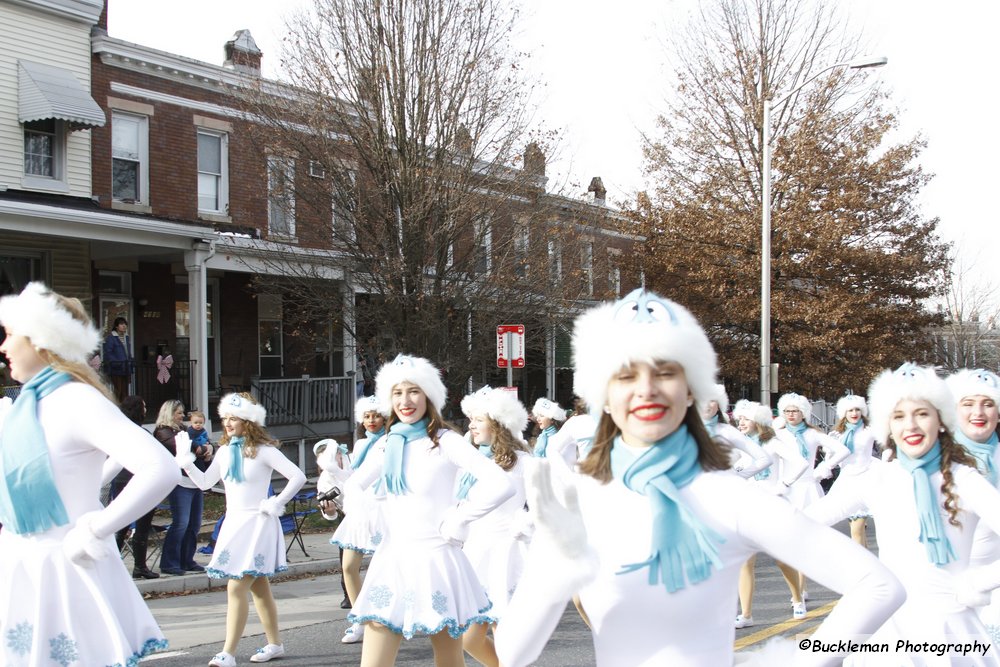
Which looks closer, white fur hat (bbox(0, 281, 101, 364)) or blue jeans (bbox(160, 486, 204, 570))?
white fur hat (bbox(0, 281, 101, 364))

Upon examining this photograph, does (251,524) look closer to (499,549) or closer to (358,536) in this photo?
(358,536)

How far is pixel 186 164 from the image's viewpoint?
19062 millimetres

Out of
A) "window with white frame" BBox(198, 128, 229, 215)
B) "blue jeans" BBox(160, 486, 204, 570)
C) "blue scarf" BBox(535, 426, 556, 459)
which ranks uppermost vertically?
"window with white frame" BBox(198, 128, 229, 215)

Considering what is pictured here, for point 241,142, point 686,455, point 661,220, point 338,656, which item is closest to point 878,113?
point 661,220

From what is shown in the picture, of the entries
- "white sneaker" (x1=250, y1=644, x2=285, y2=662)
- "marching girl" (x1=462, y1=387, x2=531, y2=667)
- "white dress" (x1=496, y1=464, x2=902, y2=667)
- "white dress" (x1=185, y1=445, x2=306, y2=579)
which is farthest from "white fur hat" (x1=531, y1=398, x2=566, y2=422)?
"white dress" (x1=496, y1=464, x2=902, y2=667)

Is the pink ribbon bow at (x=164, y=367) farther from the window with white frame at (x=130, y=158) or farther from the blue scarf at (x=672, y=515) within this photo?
the blue scarf at (x=672, y=515)

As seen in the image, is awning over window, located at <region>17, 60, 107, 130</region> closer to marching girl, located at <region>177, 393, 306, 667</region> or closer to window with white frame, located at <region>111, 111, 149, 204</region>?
window with white frame, located at <region>111, 111, 149, 204</region>

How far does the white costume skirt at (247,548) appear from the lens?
7.16 m

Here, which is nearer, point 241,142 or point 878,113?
point 241,142

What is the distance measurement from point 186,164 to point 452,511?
49.8ft

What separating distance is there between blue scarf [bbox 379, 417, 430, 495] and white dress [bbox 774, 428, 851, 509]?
222 inches

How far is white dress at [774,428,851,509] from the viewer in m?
10.5

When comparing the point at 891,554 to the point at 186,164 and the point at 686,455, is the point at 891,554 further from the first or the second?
the point at 186,164

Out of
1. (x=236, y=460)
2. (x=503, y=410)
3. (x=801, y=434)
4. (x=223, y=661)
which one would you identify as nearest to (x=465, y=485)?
(x=503, y=410)
